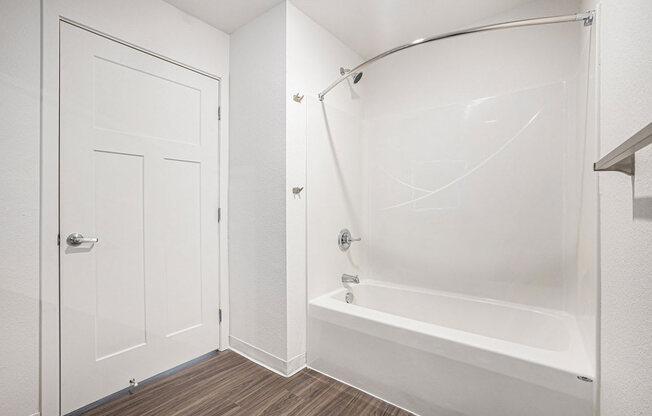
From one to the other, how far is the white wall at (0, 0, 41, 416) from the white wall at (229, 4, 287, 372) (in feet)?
3.60

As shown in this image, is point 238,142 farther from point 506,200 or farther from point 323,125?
point 506,200

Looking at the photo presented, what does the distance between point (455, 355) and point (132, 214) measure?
1.98 m

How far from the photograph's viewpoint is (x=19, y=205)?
139cm

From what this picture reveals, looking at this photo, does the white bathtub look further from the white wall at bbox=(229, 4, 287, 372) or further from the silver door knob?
the silver door knob

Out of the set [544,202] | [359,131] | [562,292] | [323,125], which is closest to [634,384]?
[562,292]

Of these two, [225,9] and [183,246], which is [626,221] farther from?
[225,9]

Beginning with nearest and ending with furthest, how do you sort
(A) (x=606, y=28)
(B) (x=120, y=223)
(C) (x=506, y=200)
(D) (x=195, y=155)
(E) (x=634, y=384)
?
(E) (x=634, y=384), (A) (x=606, y=28), (B) (x=120, y=223), (C) (x=506, y=200), (D) (x=195, y=155)

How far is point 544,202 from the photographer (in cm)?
182

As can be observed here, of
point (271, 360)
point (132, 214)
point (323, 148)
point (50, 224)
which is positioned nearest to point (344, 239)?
point (323, 148)

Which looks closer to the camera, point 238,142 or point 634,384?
point 634,384

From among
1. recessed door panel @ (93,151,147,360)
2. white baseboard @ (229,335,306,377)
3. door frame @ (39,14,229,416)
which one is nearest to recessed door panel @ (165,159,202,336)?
recessed door panel @ (93,151,147,360)

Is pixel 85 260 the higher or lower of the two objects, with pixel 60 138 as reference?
lower

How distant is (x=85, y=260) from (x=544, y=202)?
274cm

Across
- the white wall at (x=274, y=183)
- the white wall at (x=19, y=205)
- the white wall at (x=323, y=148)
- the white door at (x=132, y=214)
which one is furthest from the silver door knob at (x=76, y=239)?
the white wall at (x=323, y=148)
